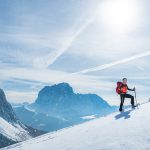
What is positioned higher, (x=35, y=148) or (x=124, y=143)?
(x=124, y=143)

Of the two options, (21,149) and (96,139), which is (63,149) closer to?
(96,139)

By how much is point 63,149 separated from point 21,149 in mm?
5057

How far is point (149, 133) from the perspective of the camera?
1505cm

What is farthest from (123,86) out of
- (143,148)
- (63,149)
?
(143,148)

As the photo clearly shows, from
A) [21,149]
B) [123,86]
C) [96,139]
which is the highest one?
[123,86]

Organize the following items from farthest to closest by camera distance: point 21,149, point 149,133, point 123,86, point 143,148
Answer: point 123,86, point 21,149, point 149,133, point 143,148

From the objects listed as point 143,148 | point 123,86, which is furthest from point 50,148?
point 123,86

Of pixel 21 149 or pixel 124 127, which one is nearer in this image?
pixel 124 127

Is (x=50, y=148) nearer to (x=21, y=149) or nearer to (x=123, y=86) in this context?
(x=21, y=149)

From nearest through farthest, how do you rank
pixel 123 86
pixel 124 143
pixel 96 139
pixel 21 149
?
pixel 124 143
pixel 96 139
pixel 21 149
pixel 123 86

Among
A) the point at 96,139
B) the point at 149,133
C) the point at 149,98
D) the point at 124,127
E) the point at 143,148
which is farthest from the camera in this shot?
the point at 149,98

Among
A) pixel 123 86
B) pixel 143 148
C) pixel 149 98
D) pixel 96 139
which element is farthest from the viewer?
pixel 149 98

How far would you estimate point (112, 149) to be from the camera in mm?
13359

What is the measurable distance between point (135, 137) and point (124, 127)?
3.24m
